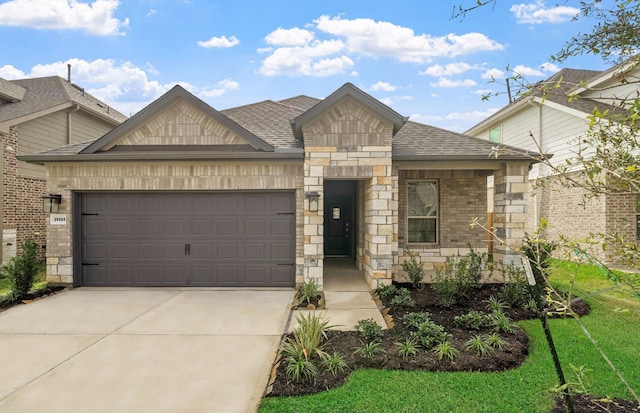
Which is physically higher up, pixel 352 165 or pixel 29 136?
pixel 29 136

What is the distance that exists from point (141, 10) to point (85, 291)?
7547 millimetres

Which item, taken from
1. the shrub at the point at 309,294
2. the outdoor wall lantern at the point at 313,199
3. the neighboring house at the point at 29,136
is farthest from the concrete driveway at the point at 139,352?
the neighboring house at the point at 29,136

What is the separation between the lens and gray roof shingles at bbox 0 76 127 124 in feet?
36.3

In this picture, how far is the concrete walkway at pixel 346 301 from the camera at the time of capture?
5.79 metres

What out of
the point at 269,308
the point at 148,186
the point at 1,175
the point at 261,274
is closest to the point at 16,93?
the point at 1,175

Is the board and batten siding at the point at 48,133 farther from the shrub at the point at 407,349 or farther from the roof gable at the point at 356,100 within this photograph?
the shrub at the point at 407,349

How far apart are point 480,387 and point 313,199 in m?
4.68

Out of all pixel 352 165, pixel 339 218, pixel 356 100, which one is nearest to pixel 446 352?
pixel 352 165

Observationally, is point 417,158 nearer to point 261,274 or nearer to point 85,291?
point 261,274

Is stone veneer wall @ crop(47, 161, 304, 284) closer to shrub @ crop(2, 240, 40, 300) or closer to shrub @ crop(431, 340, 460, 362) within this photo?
shrub @ crop(2, 240, 40, 300)

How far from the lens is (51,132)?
38.3ft

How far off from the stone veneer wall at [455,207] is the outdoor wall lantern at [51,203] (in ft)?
26.9

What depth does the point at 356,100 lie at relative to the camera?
7.42m

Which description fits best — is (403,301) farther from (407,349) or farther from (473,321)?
(407,349)
